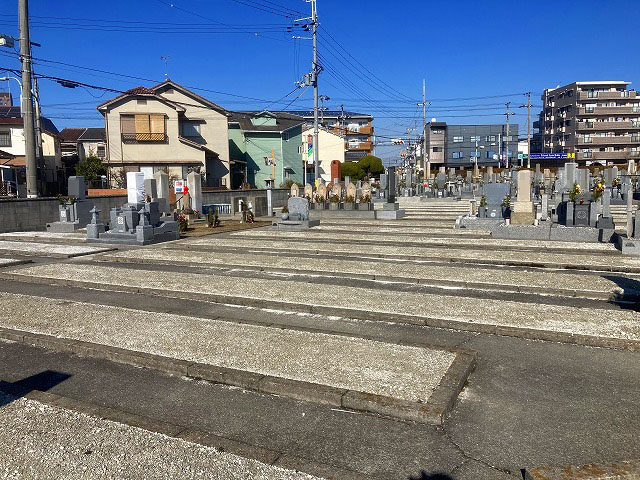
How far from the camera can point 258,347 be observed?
597 cm

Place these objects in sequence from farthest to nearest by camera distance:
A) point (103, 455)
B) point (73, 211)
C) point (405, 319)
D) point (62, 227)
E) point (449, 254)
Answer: point (73, 211) < point (62, 227) < point (449, 254) < point (405, 319) < point (103, 455)

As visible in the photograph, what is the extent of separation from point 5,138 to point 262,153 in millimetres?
21848

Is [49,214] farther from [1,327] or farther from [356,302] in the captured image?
[356,302]

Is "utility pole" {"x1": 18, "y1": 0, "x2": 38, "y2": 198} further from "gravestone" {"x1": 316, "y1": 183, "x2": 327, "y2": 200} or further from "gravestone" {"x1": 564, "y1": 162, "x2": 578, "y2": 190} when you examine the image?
"gravestone" {"x1": 564, "y1": 162, "x2": 578, "y2": 190}

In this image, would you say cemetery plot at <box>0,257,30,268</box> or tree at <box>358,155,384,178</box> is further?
tree at <box>358,155,384,178</box>

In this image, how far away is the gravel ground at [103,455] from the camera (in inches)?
135

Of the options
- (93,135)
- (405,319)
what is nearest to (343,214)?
(405,319)

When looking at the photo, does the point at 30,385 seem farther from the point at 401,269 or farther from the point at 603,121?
the point at 603,121

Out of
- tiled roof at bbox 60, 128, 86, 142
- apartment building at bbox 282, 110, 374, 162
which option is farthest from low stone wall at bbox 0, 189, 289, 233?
apartment building at bbox 282, 110, 374, 162

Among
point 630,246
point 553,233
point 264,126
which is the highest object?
point 264,126

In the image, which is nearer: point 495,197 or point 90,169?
point 495,197

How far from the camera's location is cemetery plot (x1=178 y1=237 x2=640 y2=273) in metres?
11.2

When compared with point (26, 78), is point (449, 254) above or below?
below

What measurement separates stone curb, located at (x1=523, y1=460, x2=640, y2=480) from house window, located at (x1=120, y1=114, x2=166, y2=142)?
125 feet
